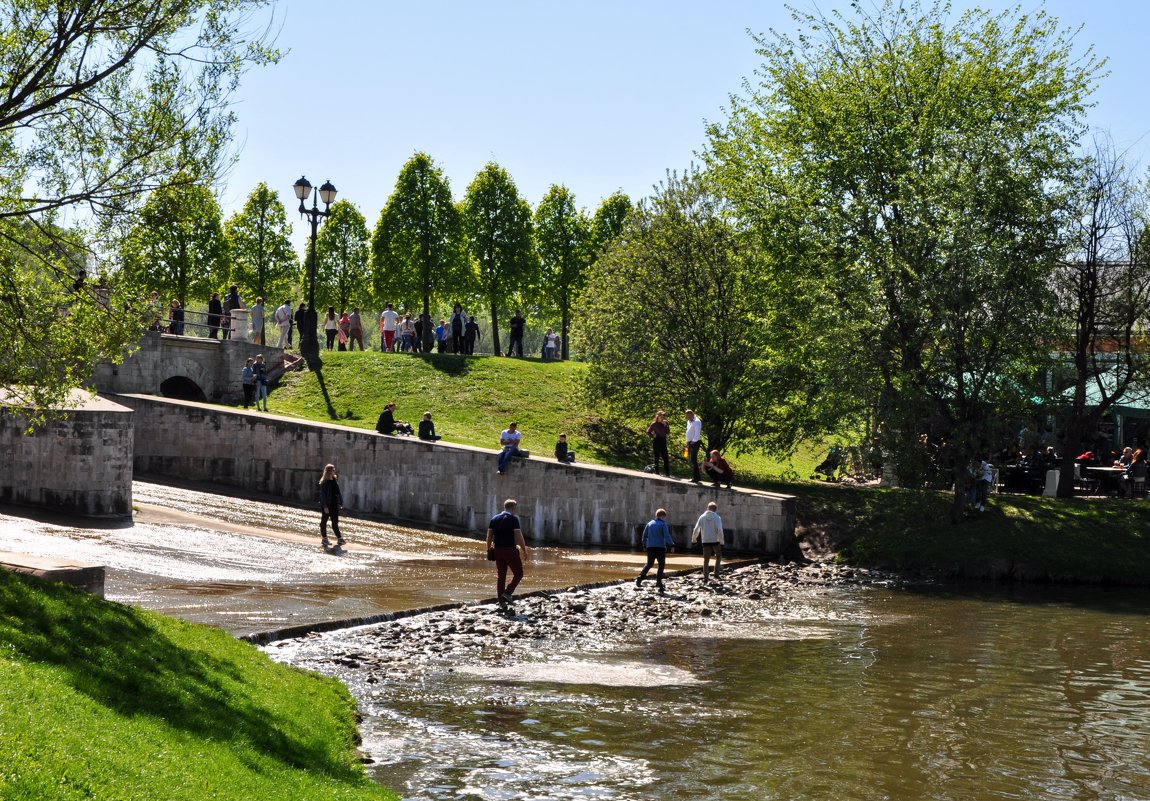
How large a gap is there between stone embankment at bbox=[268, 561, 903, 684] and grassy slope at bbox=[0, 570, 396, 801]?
8.05 feet

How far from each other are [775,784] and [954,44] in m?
27.6

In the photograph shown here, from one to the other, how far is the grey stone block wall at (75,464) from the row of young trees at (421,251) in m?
22.6

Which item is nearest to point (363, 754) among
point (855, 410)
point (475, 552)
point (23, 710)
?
point (23, 710)

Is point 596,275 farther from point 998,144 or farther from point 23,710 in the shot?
point 23,710

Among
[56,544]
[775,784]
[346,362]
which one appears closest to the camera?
[775,784]

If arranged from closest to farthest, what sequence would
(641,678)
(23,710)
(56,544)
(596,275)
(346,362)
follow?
(23,710) → (641,678) → (56,544) → (596,275) → (346,362)

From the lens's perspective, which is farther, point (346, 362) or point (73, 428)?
point (346, 362)

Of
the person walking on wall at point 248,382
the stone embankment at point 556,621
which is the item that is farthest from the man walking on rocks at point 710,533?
the person walking on wall at point 248,382

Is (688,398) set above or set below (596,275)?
below

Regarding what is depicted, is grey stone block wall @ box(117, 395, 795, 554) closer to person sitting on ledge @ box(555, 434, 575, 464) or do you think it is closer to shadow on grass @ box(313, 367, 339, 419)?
person sitting on ledge @ box(555, 434, 575, 464)

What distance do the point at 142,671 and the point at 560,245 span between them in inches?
2113

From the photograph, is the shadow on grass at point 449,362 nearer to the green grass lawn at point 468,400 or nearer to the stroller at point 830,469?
the green grass lawn at point 468,400

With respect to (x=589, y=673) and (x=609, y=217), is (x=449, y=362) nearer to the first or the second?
(x=609, y=217)

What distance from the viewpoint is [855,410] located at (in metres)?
30.3
